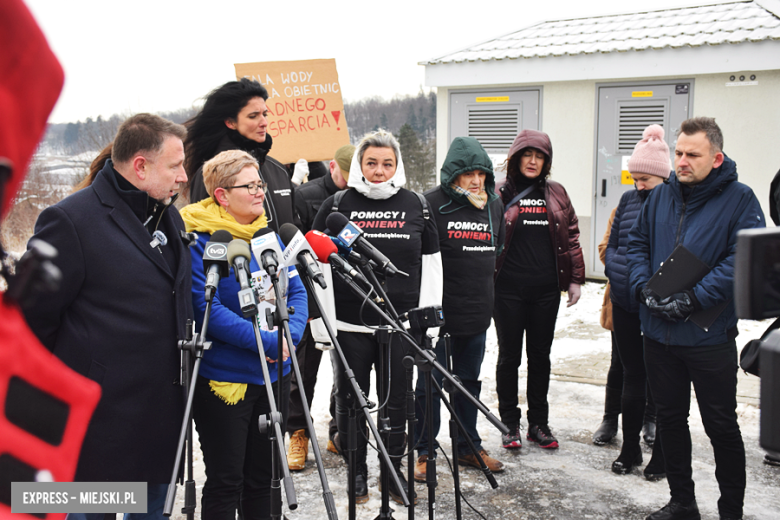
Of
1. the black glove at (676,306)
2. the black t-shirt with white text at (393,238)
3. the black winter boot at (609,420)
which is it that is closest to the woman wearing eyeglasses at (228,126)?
the black t-shirt with white text at (393,238)

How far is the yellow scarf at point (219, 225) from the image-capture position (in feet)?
9.21

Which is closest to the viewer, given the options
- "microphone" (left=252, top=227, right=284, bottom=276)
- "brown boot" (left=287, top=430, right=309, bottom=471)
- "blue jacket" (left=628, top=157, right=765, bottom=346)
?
"microphone" (left=252, top=227, right=284, bottom=276)

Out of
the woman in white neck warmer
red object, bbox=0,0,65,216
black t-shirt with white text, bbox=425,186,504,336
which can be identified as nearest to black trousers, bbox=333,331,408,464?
the woman in white neck warmer

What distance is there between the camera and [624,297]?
4.09 m

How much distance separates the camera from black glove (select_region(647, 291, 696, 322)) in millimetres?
3354

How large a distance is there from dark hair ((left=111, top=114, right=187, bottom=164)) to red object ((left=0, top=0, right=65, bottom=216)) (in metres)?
1.97

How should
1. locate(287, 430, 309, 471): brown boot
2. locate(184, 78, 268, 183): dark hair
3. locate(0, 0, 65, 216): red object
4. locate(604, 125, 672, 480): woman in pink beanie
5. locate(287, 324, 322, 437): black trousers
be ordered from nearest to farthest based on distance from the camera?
locate(0, 0, 65, 216): red object
locate(184, 78, 268, 183): dark hair
locate(604, 125, 672, 480): woman in pink beanie
locate(287, 430, 309, 471): brown boot
locate(287, 324, 322, 437): black trousers

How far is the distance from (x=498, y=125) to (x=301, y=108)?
415 cm

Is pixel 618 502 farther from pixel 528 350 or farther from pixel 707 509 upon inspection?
pixel 528 350

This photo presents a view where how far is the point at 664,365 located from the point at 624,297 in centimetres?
63

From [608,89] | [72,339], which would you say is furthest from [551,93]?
[72,339]

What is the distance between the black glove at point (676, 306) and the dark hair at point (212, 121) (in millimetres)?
2743

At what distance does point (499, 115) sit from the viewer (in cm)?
948

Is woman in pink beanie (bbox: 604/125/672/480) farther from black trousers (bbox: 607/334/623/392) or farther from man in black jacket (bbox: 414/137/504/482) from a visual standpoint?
man in black jacket (bbox: 414/137/504/482)
